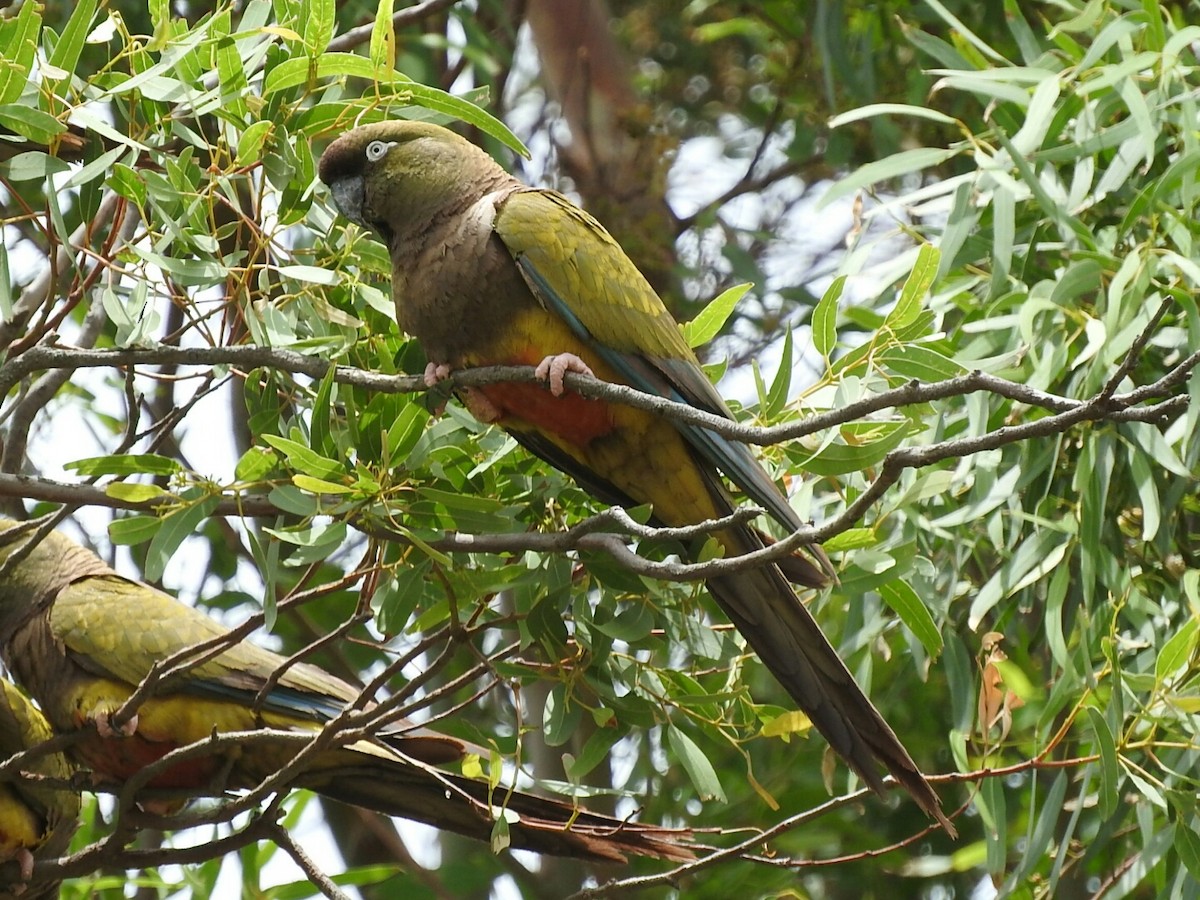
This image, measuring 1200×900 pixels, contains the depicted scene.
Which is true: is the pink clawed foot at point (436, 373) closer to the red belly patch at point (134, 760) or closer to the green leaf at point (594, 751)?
the green leaf at point (594, 751)

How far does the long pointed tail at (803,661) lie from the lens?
7.34 ft

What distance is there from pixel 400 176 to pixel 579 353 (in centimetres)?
47

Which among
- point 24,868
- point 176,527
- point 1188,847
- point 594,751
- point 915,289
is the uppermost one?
point 176,527

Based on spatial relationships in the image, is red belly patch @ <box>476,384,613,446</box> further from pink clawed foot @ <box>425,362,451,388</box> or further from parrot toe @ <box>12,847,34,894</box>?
parrot toe @ <box>12,847,34,894</box>

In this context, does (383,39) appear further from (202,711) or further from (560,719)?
(202,711)

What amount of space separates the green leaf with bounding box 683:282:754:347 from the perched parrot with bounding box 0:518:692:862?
79cm

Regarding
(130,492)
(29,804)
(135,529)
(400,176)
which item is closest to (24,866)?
(29,804)

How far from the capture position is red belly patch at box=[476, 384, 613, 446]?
2.26m

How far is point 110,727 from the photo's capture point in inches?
95.3

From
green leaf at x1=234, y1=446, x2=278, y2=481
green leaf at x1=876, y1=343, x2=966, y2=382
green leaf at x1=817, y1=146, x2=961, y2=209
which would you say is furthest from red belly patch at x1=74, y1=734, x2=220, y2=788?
green leaf at x1=817, y1=146, x2=961, y2=209

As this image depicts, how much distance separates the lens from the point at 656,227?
4.21 meters

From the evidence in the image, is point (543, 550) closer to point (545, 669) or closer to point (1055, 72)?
point (545, 669)

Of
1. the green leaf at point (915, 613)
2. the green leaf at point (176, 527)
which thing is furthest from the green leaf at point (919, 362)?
→ the green leaf at point (176, 527)

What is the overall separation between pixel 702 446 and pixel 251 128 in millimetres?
832
